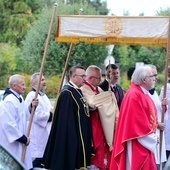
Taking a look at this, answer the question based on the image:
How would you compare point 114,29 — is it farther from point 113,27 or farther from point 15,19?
point 15,19

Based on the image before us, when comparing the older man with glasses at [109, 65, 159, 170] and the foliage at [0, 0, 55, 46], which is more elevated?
the foliage at [0, 0, 55, 46]

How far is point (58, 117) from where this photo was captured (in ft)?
23.7

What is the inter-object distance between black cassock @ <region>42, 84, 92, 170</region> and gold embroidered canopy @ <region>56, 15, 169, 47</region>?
0.76 meters

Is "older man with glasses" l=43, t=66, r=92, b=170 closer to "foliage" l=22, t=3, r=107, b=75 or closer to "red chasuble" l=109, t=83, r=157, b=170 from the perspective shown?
"red chasuble" l=109, t=83, r=157, b=170

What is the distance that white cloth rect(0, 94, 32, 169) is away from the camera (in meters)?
7.13

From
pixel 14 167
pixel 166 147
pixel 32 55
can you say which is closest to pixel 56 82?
pixel 32 55

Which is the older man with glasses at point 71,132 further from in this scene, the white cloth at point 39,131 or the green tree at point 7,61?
the green tree at point 7,61

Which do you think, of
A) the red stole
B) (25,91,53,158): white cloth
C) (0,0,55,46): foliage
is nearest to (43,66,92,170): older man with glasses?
the red stole

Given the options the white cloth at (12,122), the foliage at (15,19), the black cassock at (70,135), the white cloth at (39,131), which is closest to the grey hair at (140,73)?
the black cassock at (70,135)

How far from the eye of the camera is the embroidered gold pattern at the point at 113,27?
700cm

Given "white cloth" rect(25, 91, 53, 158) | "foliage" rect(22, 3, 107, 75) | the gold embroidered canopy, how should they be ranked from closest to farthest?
the gold embroidered canopy → "white cloth" rect(25, 91, 53, 158) → "foliage" rect(22, 3, 107, 75)

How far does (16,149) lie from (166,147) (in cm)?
236

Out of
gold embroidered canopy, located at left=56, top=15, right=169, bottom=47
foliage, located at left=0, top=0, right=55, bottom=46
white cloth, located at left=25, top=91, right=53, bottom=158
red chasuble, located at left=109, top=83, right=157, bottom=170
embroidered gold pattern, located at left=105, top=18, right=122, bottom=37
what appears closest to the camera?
red chasuble, located at left=109, top=83, right=157, bottom=170

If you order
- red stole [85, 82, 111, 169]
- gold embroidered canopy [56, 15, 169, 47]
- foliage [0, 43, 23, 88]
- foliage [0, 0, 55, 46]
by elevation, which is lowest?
red stole [85, 82, 111, 169]
